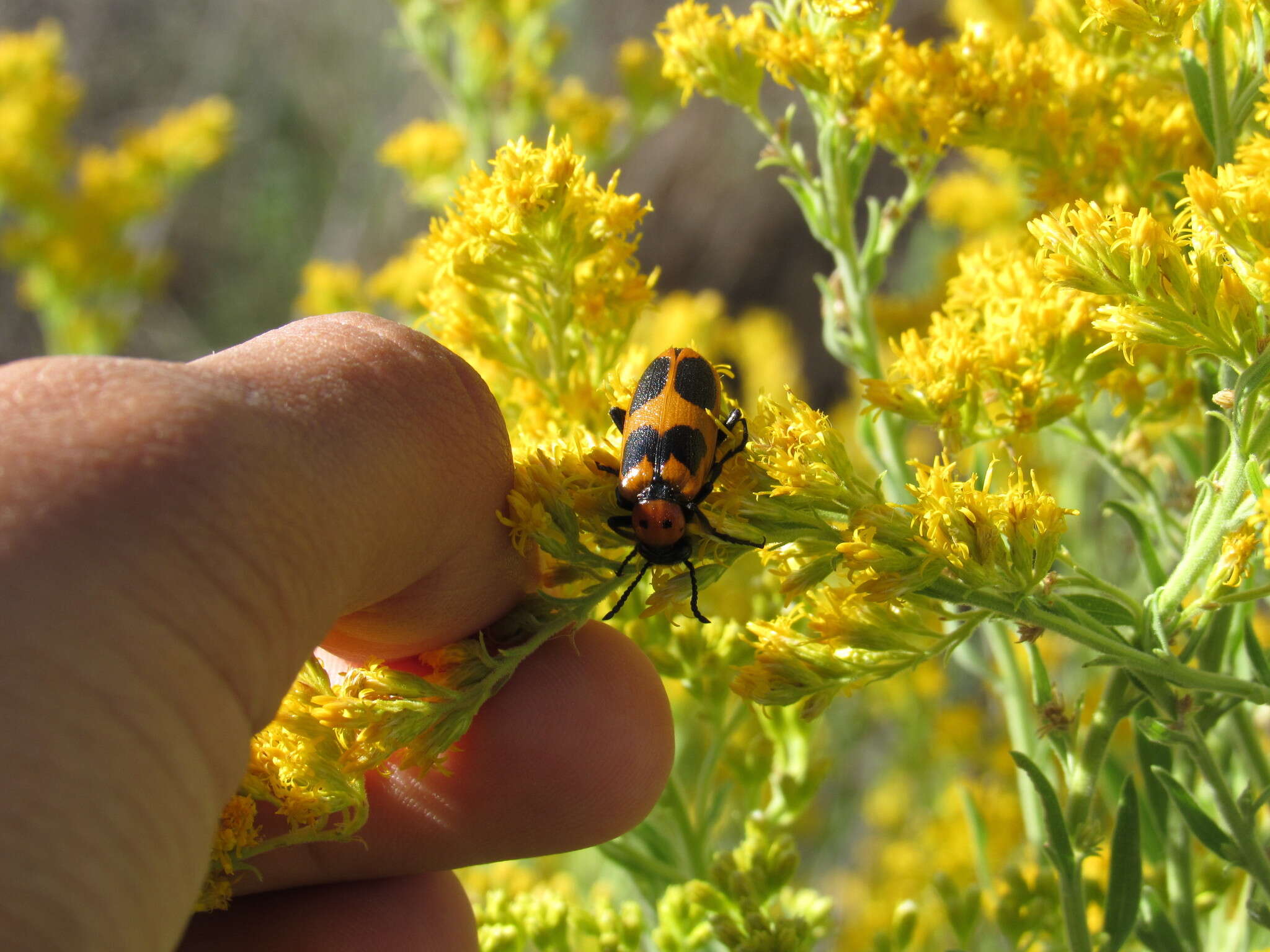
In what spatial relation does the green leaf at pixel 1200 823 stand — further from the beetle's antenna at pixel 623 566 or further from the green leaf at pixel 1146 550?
the beetle's antenna at pixel 623 566

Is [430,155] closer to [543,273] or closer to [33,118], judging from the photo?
[543,273]

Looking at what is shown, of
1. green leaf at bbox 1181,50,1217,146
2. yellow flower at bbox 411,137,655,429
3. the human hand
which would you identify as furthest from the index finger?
green leaf at bbox 1181,50,1217,146

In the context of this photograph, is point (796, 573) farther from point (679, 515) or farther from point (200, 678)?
point (200, 678)

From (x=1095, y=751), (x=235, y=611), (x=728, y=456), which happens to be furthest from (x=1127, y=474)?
(x=235, y=611)

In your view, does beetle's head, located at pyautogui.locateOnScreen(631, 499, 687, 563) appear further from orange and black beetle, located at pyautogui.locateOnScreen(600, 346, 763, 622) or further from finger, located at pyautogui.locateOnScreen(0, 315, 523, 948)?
finger, located at pyautogui.locateOnScreen(0, 315, 523, 948)

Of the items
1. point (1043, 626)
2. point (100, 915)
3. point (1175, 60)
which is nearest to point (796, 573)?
point (1043, 626)

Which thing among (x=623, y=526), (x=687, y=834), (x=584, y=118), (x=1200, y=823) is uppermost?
(x=584, y=118)
